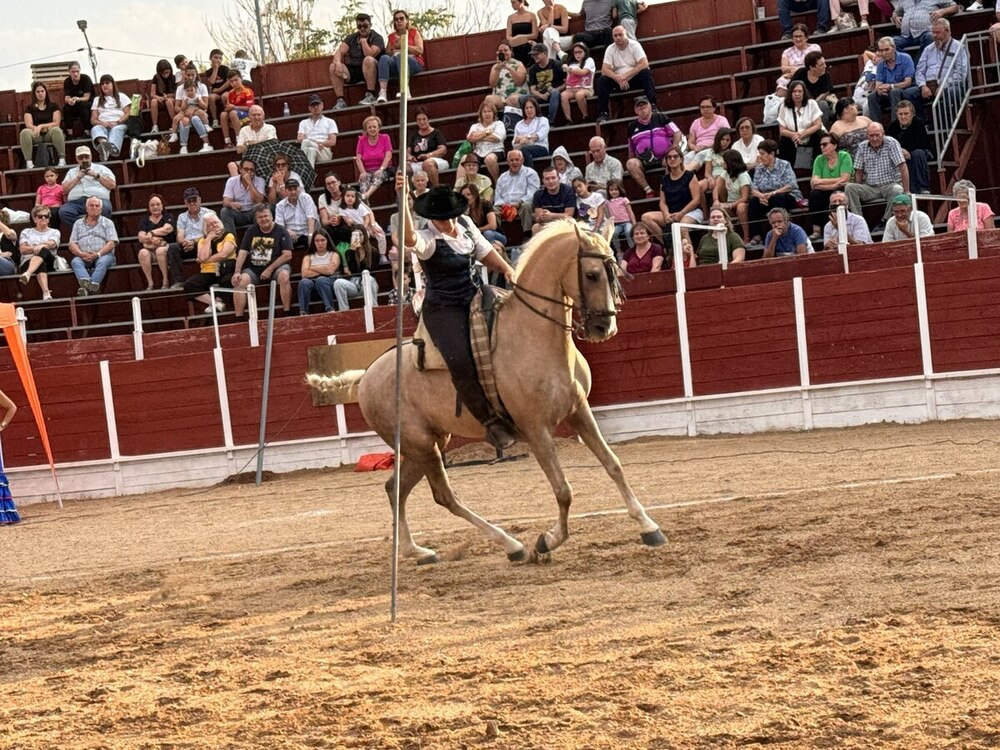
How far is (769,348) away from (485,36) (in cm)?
954

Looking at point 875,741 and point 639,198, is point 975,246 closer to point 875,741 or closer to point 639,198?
point 639,198

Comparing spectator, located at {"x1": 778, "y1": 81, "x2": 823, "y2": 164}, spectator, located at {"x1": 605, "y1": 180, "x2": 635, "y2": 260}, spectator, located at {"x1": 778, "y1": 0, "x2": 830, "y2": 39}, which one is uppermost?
spectator, located at {"x1": 778, "y1": 0, "x2": 830, "y2": 39}

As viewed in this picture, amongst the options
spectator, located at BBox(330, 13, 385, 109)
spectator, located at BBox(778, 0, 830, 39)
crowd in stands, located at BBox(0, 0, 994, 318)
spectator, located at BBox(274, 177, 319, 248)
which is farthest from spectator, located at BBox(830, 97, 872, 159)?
spectator, located at BBox(330, 13, 385, 109)

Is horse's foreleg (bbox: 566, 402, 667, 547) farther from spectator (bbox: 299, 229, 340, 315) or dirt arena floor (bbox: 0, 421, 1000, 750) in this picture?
spectator (bbox: 299, 229, 340, 315)

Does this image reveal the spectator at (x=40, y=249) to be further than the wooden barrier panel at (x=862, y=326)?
Yes

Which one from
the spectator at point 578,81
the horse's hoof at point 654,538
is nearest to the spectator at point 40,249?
the spectator at point 578,81

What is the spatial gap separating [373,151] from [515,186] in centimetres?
283

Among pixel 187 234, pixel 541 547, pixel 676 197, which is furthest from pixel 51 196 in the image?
pixel 541 547

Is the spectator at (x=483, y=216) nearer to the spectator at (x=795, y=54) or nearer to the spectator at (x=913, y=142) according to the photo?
the spectator at (x=795, y=54)

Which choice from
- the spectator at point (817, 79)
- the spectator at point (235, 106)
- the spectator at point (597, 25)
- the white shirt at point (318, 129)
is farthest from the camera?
the spectator at point (235, 106)

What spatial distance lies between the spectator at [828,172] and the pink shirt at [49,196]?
11023 millimetres

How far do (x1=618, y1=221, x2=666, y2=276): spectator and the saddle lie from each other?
833 cm

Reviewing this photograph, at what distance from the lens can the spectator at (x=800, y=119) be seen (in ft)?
56.6

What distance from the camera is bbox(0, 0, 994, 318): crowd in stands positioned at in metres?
16.6
